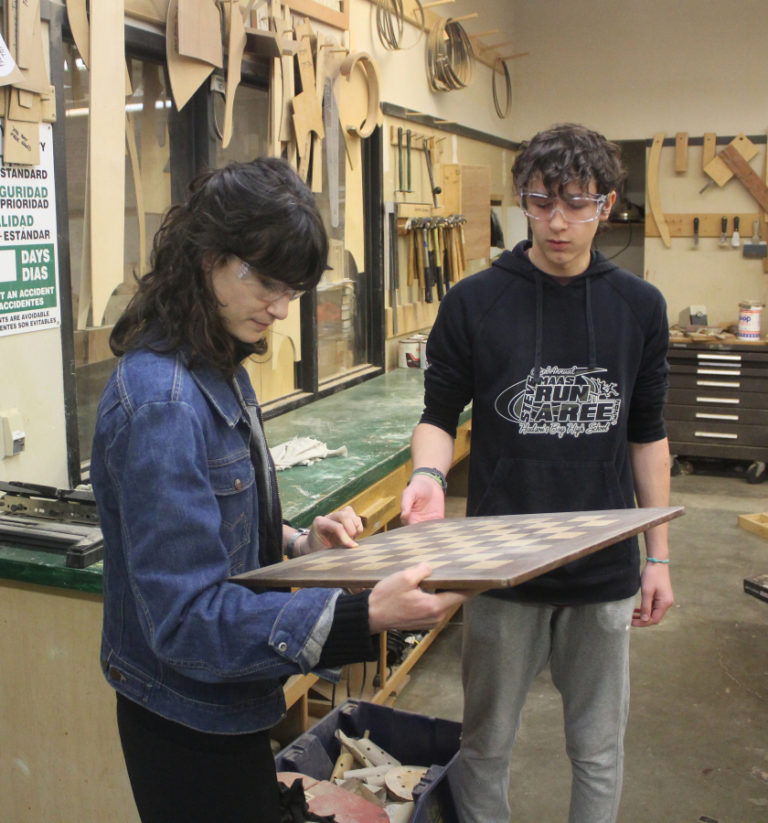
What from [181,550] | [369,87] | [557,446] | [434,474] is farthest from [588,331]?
[369,87]

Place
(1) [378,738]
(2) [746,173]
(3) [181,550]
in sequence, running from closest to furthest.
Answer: (3) [181,550], (1) [378,738], (2) [746,173]

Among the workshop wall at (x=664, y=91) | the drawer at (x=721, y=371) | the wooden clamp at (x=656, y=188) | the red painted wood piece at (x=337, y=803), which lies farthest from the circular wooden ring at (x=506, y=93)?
the red painted wood piece at (x=337, y=803)

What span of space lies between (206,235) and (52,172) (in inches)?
49.5

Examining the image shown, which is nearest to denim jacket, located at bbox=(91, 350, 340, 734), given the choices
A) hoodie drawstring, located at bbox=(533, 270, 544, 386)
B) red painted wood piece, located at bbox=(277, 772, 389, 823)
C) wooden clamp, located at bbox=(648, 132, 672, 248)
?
hoodie drawstring, located at bbox=(533, 270, 544, 386)

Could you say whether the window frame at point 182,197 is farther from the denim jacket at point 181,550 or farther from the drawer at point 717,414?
the drawer at point 717,414

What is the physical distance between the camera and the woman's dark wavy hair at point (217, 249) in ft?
3.76

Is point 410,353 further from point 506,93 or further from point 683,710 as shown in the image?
point 506,93

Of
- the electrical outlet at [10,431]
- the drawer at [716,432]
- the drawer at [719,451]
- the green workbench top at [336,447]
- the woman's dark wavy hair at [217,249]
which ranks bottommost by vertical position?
the drawer at [719,451]

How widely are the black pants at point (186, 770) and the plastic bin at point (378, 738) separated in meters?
1.01

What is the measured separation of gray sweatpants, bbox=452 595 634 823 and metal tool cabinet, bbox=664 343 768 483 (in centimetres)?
453

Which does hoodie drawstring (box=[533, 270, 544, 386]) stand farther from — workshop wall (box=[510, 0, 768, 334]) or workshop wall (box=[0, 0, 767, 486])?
workshop wall (box=[510, 0, 768, 334])

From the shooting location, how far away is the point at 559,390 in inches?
70.1

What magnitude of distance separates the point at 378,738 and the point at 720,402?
4.30m

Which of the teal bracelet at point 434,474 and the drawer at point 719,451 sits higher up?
the teal bracelet at point 434,474
